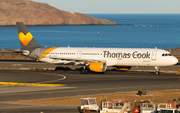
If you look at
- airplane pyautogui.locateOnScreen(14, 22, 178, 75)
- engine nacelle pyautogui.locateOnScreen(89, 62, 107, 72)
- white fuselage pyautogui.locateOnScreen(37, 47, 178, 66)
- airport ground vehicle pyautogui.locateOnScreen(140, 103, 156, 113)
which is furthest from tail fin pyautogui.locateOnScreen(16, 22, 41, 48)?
airport ground vehicle pyautogui.locateOnScreen(140, 103, 156, 113)

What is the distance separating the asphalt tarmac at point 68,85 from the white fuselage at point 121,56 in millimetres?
2268

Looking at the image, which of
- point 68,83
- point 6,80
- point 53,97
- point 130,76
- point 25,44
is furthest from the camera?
point 25,44

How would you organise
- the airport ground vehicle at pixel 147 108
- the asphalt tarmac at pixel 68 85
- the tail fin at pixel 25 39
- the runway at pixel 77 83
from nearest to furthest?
1. the airport ground vehicle at pixel 147 108
2. the asphalt tarmac at pixel 68 85
3. the runway at pixel 77 83
4. the tail fin at pixel 25 39

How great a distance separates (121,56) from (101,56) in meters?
3.75

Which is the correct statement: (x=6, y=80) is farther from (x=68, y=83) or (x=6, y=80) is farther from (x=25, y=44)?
(x=25, y=44)

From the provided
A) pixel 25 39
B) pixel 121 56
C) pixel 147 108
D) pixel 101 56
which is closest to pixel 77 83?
pixel 101 56

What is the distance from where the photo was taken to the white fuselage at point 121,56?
55531 mm

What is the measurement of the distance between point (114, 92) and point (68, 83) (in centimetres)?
968

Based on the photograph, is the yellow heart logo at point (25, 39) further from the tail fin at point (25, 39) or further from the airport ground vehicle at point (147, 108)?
the airport ground vehicle at point (147, 108)

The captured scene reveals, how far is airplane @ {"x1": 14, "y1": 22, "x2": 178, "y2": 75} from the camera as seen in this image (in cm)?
5556

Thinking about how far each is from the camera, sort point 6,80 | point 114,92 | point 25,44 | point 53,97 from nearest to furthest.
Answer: point 53,97, point 114,92, point 6,80, point 25,44

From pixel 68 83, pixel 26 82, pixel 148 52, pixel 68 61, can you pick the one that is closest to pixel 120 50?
pixel 148 52

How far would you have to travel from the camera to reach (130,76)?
54812 millimetres

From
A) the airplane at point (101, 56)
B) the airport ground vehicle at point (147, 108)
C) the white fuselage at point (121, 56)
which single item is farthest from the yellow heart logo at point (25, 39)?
the airport ground vehicle at point (147, 108)
